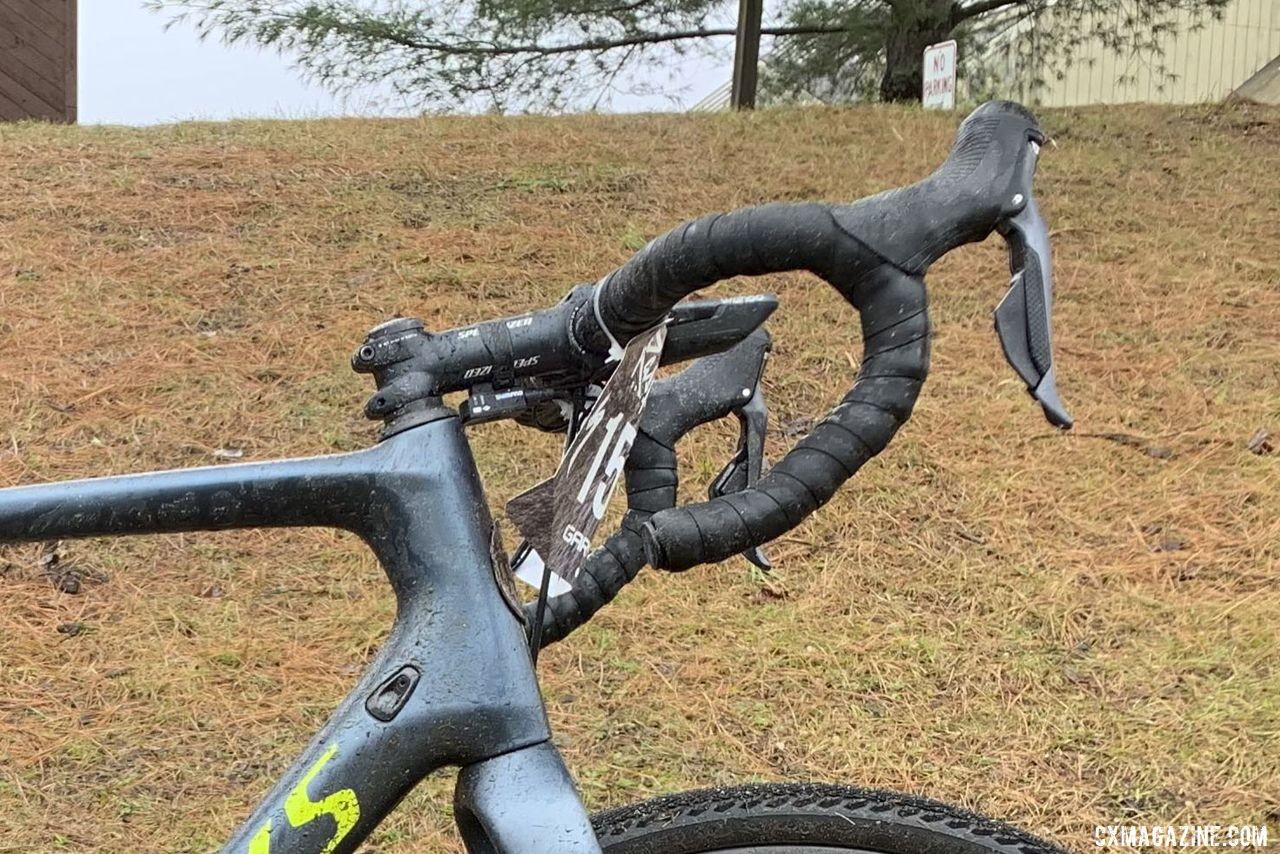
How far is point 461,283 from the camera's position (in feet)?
11.9

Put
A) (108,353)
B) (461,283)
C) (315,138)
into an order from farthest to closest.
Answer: (315,138) < (461,283) < (108,353)

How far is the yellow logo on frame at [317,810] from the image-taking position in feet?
2.04

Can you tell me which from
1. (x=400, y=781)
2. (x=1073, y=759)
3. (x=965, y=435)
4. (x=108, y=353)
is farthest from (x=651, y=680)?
(x=108, y=353)

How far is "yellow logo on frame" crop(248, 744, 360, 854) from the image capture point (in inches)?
24.5

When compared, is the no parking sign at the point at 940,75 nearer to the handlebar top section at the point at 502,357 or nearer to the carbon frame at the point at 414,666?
the handlebar top section at the point at 502,357

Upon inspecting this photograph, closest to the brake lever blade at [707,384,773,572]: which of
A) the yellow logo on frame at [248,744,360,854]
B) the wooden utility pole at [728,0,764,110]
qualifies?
the yellow logo on frame at [248,744,360,854]

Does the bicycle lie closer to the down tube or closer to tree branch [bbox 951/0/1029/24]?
the down tube

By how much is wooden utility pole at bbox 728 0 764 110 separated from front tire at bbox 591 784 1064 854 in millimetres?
5469

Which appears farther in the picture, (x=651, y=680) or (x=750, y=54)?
(x=750, y=54)

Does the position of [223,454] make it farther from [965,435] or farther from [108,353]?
[965,435]

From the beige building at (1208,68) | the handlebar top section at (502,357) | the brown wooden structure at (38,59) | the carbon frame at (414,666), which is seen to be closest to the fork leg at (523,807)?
the carbon frame at (414,666)

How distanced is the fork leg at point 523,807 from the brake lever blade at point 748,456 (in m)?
0.23

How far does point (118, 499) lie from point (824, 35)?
6123mm

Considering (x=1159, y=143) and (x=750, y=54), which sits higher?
(x=750, y=54)
